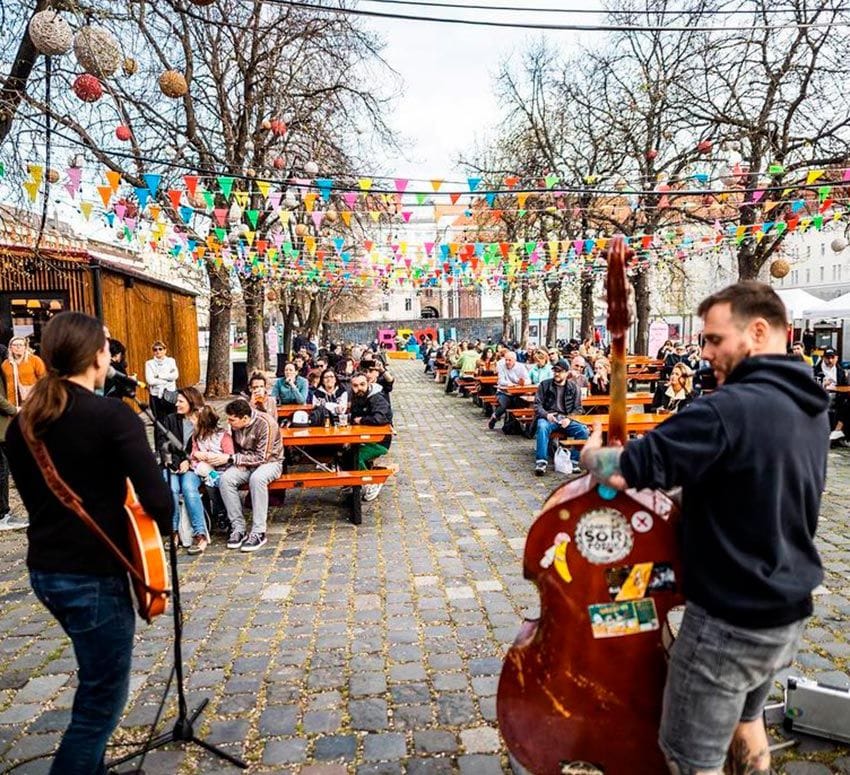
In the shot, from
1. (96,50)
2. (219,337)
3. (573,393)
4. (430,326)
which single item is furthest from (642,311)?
(430,326)

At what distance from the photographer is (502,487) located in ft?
25.7

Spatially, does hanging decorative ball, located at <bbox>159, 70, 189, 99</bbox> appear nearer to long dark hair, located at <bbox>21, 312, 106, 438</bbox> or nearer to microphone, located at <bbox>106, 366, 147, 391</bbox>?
microphone, located at <bbox>106, 366, 147, 391</bbox>

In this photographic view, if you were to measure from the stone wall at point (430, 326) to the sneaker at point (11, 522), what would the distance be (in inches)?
2122

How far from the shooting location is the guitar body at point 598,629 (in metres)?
2.02

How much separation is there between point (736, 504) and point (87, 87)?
742 centimetres

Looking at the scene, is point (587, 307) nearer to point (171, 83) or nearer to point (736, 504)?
point (171, 83)

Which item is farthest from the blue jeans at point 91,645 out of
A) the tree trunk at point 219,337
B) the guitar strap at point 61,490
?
the tree trunk at point 219,337

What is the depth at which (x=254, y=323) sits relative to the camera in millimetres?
19109

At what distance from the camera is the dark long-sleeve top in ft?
6.87

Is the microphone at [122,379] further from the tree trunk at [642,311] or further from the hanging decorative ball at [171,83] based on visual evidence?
the tree trunk at [642,311]

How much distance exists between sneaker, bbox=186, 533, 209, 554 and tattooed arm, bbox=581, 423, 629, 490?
4619 mm

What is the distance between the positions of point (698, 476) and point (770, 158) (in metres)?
16.3

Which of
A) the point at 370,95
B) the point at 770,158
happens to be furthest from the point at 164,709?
the point at 770,158

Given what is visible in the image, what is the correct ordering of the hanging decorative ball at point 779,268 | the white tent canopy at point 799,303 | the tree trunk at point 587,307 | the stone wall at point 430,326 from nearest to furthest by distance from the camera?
the hanging decorative ball at point 779,268 < the white tent canopy at point 799,303 < the tree trunk at point 587,307 < the stone wall at point 430,326
